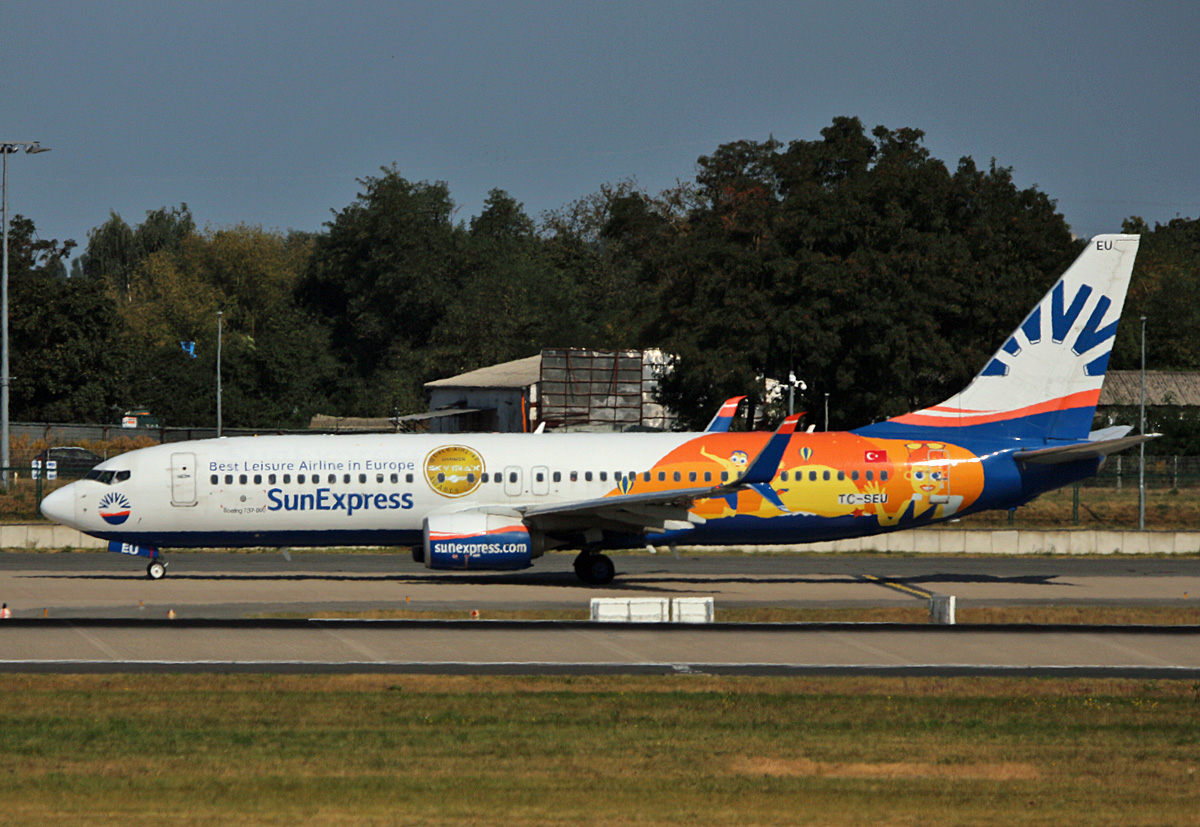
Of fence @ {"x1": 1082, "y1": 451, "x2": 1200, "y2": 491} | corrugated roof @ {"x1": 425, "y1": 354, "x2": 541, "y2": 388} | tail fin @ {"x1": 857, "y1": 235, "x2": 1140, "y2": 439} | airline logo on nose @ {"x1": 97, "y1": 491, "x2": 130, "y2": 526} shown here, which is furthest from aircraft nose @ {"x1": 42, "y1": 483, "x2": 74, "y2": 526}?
corrugated roof @ {"x1": 425, "y1": 354, "x2": 541, "y2": 388}

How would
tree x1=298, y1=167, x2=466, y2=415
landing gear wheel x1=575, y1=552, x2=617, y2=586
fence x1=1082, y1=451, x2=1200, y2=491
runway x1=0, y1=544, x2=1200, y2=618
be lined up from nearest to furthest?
runway x1=0, y1=544, x2=1200, y2=618 → landing gear wheel x1=575, y1=552, x2=617, y2=586 → fence x1=1082, y1=451, x2=1200, y2=491 → tree x1=298, y1=167, x2=466, y2=415

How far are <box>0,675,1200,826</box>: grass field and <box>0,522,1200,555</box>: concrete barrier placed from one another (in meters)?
23.4

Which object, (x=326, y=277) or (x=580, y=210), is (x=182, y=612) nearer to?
(x=326, y=277)

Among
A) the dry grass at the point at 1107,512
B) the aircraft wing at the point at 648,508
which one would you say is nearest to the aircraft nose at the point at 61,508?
the aircraft wing at the point at 648,508

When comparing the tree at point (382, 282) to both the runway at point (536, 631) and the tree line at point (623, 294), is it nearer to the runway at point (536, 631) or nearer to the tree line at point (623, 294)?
the tree line at point (623, 294)

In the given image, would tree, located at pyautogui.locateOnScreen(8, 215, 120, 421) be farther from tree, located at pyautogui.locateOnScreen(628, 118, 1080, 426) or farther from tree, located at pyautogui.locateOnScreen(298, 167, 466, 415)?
tree, located at pyautogui.locateOnScreen(628, 118, 1080, 426)

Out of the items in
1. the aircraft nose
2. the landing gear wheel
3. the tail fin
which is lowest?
the landing gear wheel

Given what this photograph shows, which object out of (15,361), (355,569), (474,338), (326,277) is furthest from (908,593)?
(326,277)

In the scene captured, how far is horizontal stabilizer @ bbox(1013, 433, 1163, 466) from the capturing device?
102 ft

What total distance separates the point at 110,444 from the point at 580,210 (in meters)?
101

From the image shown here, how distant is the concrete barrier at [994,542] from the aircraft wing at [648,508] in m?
10.2

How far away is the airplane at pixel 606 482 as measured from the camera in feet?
106

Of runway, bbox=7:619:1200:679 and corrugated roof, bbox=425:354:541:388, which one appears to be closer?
runway, bbox=7:619:1200:679

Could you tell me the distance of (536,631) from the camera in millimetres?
23250
